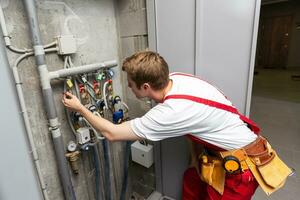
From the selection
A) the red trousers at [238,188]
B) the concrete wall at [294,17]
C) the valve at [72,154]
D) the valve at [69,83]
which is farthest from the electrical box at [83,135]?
the concrete wall at [294,17]

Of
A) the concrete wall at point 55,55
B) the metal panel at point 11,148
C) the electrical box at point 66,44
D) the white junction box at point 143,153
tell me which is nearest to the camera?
the metal panel at point 11,148

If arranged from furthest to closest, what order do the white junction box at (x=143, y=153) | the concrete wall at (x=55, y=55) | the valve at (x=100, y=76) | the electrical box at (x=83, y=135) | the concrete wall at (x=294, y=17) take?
the concrete wall at (x=294, y=17)
the white junction box at (x=143, y=153)
the valve at (x=100, y=76)
the electrical box at (x=83, y=135)
the concrete wall at (x=55, y=55)

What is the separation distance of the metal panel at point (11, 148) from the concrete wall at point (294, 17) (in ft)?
30.3

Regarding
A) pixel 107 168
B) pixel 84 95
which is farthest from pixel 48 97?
pixel 107 168

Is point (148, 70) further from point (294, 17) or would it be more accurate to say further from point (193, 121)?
point (294, 17)

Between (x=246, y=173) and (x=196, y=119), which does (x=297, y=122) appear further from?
(x=196, y=119)

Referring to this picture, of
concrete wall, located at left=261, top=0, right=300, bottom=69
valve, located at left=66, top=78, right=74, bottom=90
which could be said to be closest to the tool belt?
valve, located at left=66, top=78, right=74, bottom=90

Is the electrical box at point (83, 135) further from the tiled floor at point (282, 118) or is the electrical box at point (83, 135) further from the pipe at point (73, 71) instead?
the tiled floor at point (282, 118)

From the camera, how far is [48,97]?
106 centimetres

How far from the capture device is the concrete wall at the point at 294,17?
7352 millimetres

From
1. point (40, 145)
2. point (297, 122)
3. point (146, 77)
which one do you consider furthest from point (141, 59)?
point (297, 122)

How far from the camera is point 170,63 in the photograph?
1.46m

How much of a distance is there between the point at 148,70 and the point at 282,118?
3.39 metres

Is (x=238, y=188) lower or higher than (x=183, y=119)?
lower
